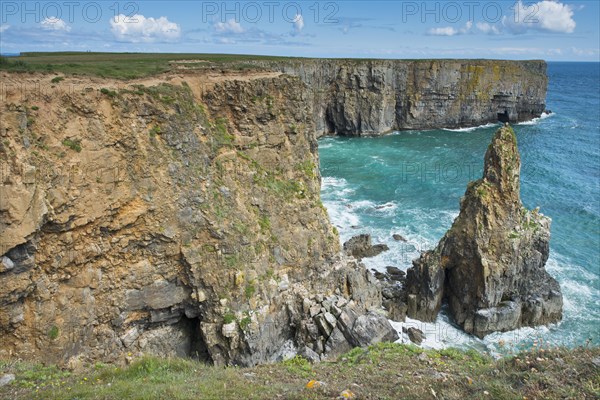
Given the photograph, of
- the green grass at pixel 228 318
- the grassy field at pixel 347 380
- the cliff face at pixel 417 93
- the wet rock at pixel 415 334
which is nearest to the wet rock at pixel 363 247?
the wet rock at pixel 415 334

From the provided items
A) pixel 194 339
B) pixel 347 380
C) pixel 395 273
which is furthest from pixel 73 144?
pixel 395 273

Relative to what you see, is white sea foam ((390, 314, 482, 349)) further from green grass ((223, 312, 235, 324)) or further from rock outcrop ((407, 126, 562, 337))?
green grass ((223, 312, 235, 324))

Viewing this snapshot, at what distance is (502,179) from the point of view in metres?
28.0

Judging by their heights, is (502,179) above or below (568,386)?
above

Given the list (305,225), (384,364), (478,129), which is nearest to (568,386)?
(384,364)

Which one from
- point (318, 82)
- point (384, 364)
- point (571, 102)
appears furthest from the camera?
point (571, 102)

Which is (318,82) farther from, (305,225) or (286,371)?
(286,371)

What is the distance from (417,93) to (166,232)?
7655 centimetres

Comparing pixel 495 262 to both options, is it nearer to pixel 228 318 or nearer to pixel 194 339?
pixel 228 318

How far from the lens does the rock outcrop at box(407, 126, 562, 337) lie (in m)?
27.2

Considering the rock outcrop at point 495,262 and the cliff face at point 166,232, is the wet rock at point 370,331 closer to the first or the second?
the cliff face at point 166,232

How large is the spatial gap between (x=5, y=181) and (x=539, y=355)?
749 inches

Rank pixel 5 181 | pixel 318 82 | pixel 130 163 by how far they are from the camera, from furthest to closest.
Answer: pixel 318 82 → pixel 130 163 → pixel 5 181

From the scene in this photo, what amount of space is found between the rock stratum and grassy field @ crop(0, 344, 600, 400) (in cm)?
469
